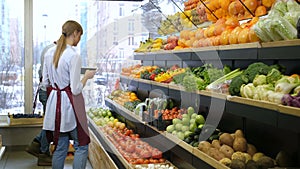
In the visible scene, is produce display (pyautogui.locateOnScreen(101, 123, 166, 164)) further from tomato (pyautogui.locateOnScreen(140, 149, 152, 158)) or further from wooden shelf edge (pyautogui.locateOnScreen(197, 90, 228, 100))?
wooden shelf edge (pyautogui.locateOnScreen(197, 90, 228, 100))

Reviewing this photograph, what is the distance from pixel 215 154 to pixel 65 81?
6.16ft

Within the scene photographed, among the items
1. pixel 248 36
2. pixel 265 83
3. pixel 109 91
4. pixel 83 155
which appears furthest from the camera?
pixel 109 91

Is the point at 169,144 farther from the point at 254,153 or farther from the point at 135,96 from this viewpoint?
the point at 135,96

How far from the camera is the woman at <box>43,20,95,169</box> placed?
405cm

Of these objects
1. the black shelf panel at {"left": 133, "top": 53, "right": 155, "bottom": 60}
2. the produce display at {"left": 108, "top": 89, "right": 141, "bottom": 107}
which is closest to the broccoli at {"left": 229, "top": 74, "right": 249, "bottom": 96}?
the black shelf panel at {"left": 133, "top": 53, "right": 155, "bottom": 60}

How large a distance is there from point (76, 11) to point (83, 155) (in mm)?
3694

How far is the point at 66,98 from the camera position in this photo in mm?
4152

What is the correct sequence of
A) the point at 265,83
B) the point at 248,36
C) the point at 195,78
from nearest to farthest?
1. the point at 265,83
2. the point at 248,36
3. the point at 195,78

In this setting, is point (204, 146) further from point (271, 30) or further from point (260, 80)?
point (271, 30)

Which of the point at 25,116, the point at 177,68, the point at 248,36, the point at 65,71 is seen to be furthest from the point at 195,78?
the point at 25,116

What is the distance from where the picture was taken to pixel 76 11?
7375mm

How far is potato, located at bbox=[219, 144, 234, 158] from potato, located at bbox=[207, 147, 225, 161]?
2cm

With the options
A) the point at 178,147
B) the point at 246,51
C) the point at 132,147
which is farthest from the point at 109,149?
the point at 246,51

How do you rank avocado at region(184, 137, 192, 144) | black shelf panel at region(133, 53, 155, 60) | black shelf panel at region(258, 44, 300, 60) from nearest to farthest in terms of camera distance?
black shelf panel at region(258, 44, 300, 60) → avocado at region(184, 137, 192, 144) → black shelf panel at region(133, 53, 155, 60)
